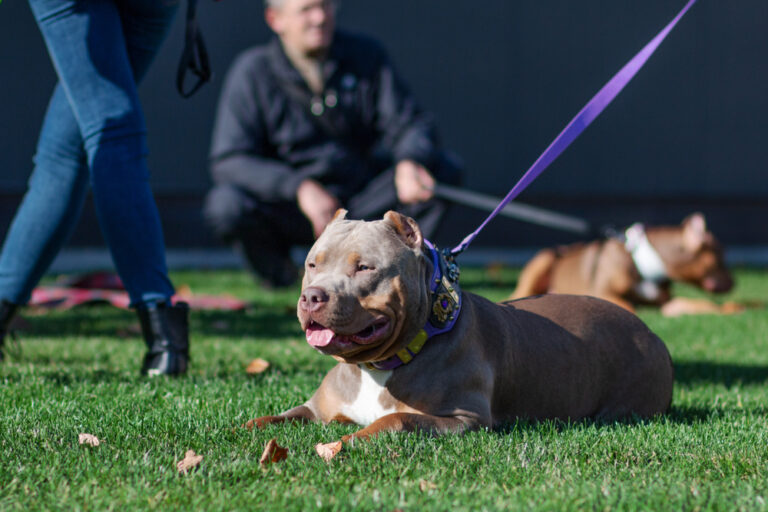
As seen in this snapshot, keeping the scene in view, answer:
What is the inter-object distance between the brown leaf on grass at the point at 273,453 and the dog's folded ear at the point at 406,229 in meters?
0.65

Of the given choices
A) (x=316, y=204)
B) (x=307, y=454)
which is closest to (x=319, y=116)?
(x=316, y=204)

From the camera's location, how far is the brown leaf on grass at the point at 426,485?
194cm

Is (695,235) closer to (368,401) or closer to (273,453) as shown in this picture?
(368,401)

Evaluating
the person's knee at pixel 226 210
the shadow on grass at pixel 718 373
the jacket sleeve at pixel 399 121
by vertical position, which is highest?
the jacket sleeve at pixel 399 121

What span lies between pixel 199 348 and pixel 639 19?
8.57 m

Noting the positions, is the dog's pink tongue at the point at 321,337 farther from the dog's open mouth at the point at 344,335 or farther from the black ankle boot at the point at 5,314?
the black ankle boot at the point at 5,314

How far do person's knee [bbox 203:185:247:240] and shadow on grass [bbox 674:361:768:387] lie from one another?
374 cm

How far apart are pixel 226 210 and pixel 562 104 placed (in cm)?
565

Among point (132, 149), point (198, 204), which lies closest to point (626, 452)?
point (132, 149)

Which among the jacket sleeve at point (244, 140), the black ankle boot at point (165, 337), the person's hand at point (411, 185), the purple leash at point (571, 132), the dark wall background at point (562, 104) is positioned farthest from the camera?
the dark wall background at point (562, 104)

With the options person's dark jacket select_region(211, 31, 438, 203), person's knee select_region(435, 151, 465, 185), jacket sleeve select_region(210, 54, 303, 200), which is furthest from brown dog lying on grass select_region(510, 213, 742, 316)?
jacket sleeve select_region(210, 54, 303, 200)

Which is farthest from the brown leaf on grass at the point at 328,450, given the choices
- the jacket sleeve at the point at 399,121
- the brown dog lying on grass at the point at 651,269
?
the brown dog lying on grass at the point at 651,269

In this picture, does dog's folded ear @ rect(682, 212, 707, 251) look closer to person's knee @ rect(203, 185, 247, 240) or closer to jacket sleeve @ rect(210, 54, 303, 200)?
jacket sleeve @ rect(210, 54, 303, 200)

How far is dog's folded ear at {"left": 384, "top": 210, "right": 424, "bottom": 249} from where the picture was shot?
2.42 m
